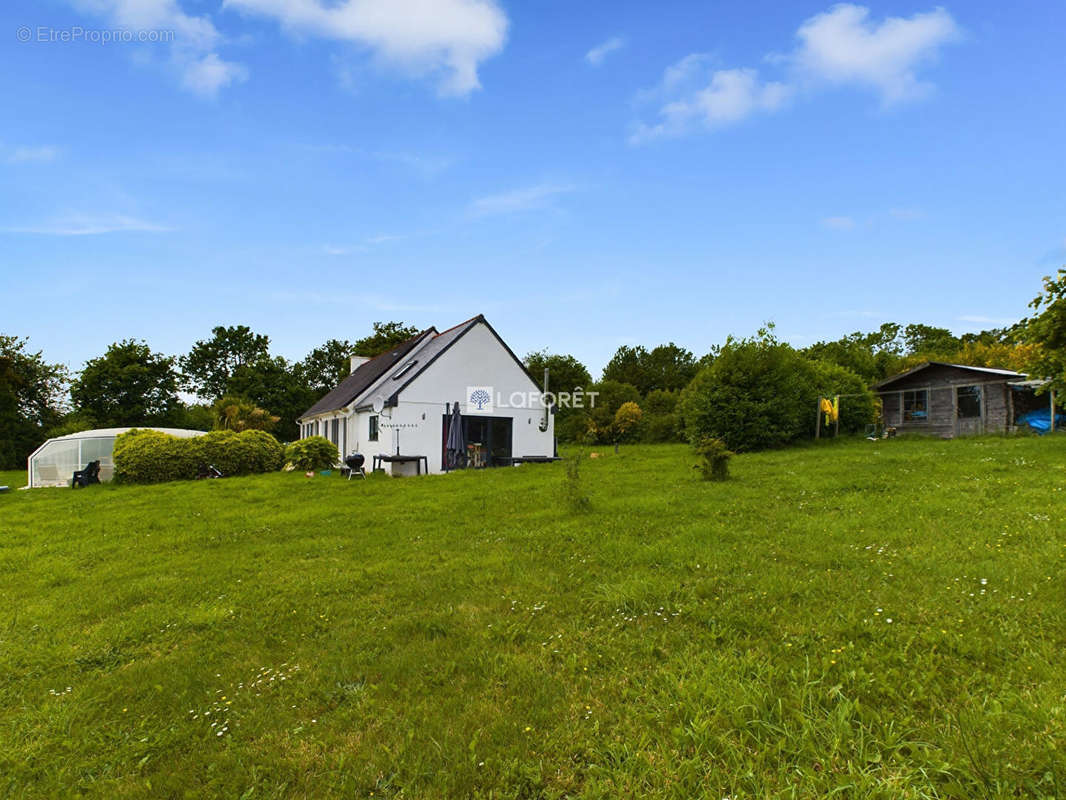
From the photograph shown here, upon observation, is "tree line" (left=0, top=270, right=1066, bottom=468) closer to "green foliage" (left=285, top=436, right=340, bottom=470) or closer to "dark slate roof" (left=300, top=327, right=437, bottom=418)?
"dark slate roof" (left=300, top=327, right=437, bottom=418)

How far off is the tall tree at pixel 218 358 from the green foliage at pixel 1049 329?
51539 mm

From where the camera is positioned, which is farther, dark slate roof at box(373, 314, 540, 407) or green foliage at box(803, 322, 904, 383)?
green foliage at box(803, 322, 904, 383)

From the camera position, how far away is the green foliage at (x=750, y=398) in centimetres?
1841

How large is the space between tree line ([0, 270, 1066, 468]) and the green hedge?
10.4m

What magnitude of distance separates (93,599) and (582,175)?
40.0 feet

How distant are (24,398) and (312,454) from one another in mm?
29178

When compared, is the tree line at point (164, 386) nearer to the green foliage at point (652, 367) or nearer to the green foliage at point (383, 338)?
the green foliage at point (383, 338)

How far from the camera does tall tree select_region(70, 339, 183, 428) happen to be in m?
33.7

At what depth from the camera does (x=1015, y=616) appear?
348 centimetres

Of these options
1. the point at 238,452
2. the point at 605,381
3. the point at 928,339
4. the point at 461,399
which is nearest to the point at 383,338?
the point at 605,381

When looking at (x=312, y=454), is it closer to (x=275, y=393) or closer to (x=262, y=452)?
(x=262, y=452)

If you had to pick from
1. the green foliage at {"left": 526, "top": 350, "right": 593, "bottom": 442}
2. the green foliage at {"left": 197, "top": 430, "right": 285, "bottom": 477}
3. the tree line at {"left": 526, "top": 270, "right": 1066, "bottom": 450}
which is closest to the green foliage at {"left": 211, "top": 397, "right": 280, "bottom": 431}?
the green foliage at {"left": 197, "top": 430, "right": 285, "bottom": 477}

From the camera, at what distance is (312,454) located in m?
18.5

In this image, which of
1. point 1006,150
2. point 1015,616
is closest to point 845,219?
point 1006,150
